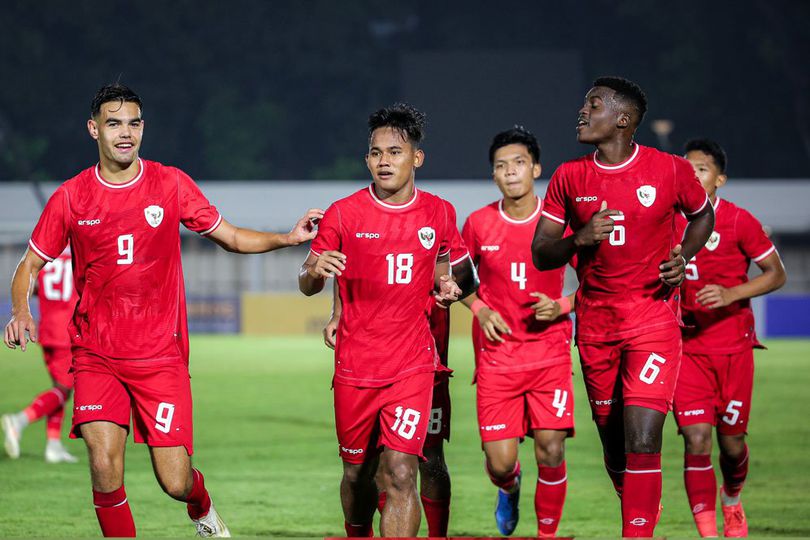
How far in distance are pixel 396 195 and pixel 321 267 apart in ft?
2.24

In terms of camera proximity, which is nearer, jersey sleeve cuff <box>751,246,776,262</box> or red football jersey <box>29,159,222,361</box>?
red football jersey <box>29,159,222,361</box>

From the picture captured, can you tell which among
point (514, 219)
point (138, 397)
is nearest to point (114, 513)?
point (138, 397)

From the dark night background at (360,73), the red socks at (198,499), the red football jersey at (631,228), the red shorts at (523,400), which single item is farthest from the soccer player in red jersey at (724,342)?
the dark night background at (360,73)

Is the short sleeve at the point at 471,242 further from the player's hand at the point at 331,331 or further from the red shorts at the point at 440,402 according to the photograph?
the player's hand at the point at 331,331

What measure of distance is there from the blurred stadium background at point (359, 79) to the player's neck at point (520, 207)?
41.2 m

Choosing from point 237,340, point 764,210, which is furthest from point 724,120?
point 237,340

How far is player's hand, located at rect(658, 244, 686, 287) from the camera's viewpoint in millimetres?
6824

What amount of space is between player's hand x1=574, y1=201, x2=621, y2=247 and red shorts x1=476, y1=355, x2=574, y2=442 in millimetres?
1584

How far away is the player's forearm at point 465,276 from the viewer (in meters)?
7.28

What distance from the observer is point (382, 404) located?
22.3 feet

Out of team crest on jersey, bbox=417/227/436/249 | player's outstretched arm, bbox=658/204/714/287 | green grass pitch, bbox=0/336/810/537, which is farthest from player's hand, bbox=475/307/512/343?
green grass pitch, bbox=0/336/810/537

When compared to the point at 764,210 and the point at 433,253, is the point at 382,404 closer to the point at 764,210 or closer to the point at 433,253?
the point at 433,253

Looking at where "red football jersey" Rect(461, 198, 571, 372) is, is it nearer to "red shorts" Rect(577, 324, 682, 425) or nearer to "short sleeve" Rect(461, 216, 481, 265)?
"short sleeve" Rect(461, 216, 481, 265)

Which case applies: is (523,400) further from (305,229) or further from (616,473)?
(305,229)
